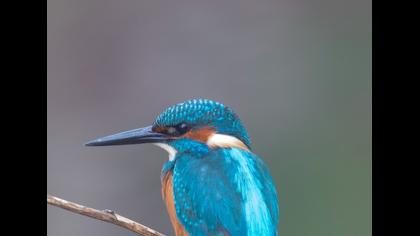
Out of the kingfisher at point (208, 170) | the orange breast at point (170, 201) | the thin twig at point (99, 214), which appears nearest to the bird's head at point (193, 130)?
the kingfisher at point (208, 170)

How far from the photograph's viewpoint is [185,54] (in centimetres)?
237

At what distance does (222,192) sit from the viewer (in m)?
2.02

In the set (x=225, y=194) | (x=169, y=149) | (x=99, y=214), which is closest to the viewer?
(x=99, y=214)

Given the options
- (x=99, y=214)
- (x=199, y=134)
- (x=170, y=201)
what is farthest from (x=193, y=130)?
(x=99, y=214)

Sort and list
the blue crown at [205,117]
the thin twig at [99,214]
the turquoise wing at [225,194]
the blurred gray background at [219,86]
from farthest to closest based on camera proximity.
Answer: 1. the blurred gray background at [219,86]
2. the blue crown at [205,117]
3. the turquoise wing at [225,194]
4. the thin twig at [99,214]

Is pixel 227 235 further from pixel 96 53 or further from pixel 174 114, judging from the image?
pixel 96 53

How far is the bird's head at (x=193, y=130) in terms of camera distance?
208 cm

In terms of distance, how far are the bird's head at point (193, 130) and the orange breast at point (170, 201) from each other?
105 millimetres

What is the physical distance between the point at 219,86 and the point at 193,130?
0.25m

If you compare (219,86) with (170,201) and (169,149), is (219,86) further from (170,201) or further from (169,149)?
(170,201)

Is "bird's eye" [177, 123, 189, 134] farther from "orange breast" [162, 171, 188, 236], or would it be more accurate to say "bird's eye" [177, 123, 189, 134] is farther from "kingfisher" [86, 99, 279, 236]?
"orange breast" [162, 171, 188, 236]

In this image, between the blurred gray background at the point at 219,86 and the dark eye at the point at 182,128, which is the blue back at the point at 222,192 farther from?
the blurred gray background at the point at 219,86

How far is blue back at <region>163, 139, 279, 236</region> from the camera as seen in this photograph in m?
1.97
